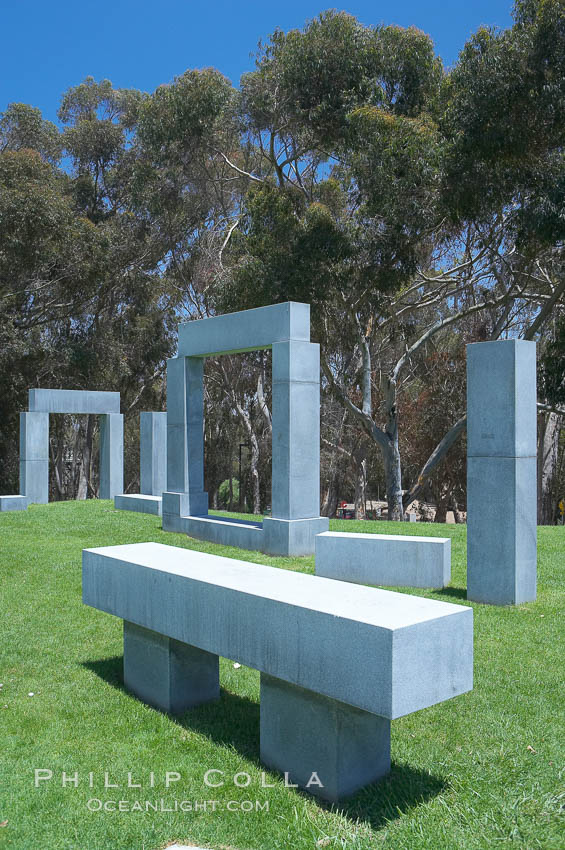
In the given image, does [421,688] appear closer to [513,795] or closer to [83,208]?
[513,795]

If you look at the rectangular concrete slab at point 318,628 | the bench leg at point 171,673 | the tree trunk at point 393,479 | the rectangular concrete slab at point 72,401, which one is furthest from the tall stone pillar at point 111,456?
the rectangular concrete slab at point 318,628

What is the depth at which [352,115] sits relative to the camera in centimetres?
1794

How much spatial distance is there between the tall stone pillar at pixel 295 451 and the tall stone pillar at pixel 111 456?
11648 mm

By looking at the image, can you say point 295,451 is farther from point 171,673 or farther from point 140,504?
point 140,504

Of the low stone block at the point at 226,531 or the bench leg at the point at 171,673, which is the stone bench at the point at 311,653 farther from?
the low stone block at the point at 226,531

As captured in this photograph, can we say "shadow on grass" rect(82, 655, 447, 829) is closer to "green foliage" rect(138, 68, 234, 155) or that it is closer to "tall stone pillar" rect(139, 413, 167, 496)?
"tall stone pillar" rect(139, 413, 167, 496)

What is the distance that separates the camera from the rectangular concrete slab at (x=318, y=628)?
3.32 m

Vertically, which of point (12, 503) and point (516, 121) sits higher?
point (516, 121)

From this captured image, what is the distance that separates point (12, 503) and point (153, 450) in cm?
392

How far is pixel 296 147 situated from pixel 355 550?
1671cm

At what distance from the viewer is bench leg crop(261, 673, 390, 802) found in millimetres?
3637

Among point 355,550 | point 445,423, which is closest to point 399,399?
point 445,423

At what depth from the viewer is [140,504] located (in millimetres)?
17641

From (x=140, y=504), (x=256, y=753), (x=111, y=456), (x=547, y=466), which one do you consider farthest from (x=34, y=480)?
(x=256, y=753)
